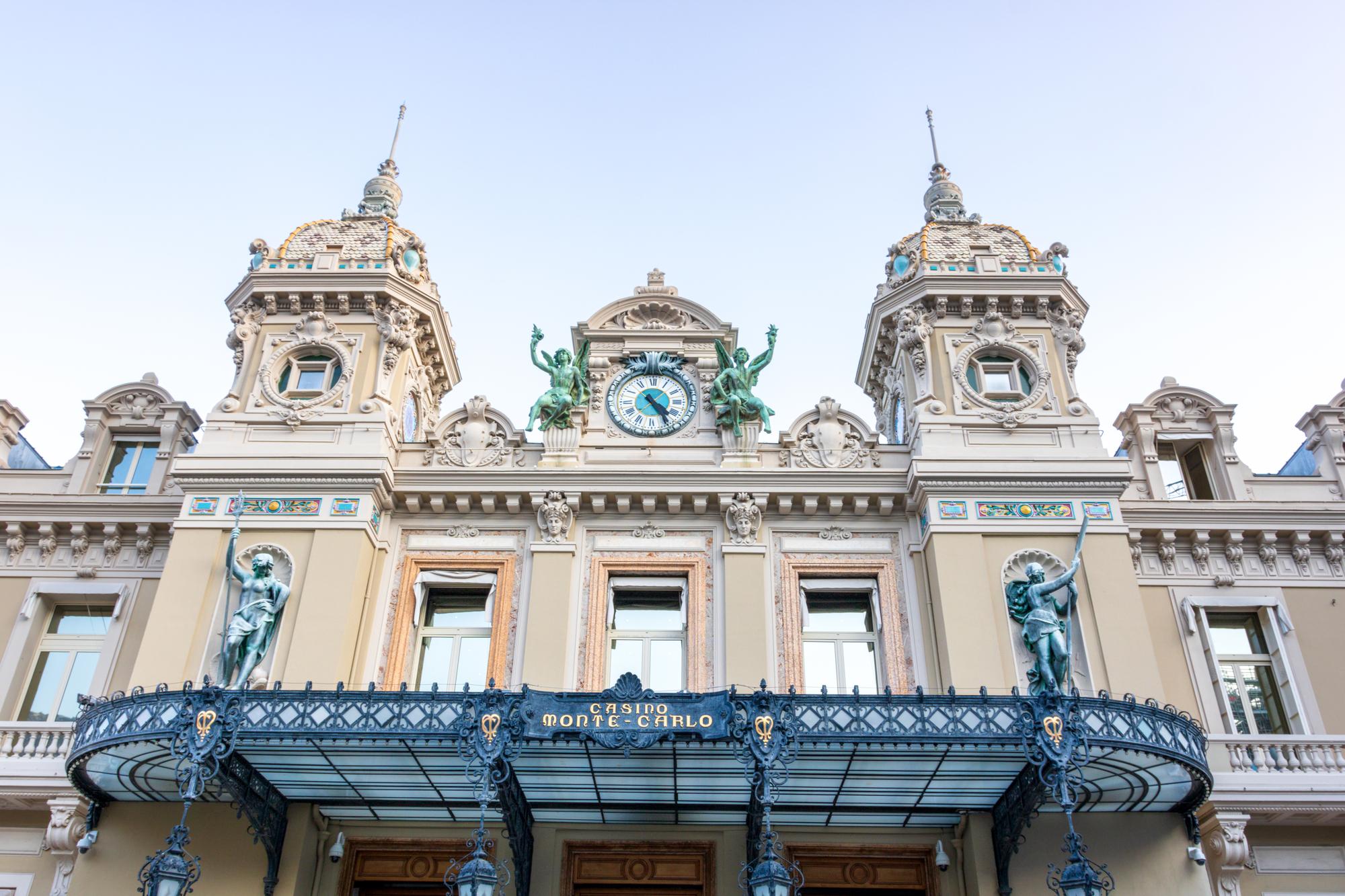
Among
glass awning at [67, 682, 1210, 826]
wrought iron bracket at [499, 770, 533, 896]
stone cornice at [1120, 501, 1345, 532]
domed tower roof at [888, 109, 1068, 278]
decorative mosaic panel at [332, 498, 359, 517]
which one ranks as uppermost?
domed tower roof at [888, 109, 1068, 278]

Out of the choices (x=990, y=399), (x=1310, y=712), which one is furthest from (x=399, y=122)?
(x=1310, y=712)

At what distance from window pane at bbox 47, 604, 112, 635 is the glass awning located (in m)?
4.65

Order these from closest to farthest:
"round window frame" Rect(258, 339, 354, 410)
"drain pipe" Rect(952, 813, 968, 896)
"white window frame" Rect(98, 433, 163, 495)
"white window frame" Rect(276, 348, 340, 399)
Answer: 1. "drain pipe" Rect(952, 813, 968, 896)
2. "round window frame" Rect(258, 339, 354, 410)
3. "white window frame" Rect(276, 348, 340, 399)
4. "white window frame" Rect(98, 433, 163, 495)

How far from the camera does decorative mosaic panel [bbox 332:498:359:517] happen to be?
18.5m

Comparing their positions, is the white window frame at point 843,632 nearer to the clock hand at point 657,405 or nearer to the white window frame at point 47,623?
the clock hand at point 657,405

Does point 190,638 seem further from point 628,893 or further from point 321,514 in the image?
point 628,893

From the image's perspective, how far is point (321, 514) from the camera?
18.5m

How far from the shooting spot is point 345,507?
18.6 metres

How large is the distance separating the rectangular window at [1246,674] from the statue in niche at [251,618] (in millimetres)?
15216

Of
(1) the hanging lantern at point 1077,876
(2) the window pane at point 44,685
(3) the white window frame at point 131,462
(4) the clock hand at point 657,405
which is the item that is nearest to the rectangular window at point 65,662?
(2) the window pane at point 44,685

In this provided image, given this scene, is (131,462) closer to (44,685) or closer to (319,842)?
(44,685)

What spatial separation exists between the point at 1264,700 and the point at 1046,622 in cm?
494

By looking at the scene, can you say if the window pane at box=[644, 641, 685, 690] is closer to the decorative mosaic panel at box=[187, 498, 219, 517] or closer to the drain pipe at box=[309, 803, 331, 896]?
the drain pipe at box=[309, 803, 331, 896]

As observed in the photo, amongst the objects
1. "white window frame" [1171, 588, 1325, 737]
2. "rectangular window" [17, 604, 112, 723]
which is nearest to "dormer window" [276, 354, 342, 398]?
"rectangular window" [17, 604, 112, 723]
